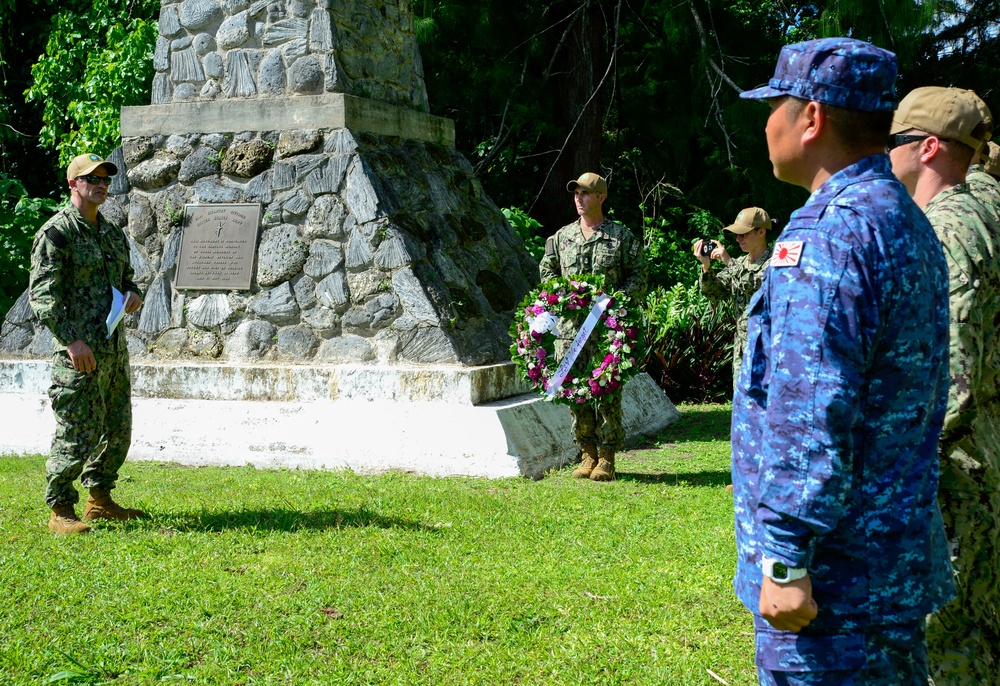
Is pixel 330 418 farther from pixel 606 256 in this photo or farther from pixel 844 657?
pixel 844 657

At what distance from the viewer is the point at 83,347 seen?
18.6 feet

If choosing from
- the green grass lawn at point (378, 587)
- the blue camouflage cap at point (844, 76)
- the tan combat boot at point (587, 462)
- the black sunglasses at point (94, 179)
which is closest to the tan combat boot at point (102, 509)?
the green grass lawn at point (378, 587)

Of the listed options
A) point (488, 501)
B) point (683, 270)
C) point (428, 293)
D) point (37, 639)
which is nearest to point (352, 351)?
point (428, 293)

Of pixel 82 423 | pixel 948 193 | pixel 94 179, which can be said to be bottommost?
pixel 82 423

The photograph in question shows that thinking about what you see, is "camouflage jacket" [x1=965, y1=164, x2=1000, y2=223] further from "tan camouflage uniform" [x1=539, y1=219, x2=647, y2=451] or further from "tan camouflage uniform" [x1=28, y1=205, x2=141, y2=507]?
"tan camouflage uniform" [x1=28, y1=205, x2=141, y2=507]

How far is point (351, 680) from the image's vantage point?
3.88 metres

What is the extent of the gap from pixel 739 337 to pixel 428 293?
7.96 feet

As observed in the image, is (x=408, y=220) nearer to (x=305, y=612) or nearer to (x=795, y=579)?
(x=305, y=612)

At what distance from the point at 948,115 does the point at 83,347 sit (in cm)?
458

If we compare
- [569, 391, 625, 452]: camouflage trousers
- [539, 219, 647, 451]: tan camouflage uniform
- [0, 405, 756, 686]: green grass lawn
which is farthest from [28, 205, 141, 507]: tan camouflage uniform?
[569, 391, 625, 452]: camouflage trousers

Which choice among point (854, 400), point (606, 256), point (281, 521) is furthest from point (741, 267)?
point (854, 400)

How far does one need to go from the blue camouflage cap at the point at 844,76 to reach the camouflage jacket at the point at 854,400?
0.44 ft

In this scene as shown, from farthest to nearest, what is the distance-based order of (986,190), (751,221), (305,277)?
(305,277) → (751,221) → (986,190)

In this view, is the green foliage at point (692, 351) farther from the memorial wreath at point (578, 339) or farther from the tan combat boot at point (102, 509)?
the tan combat boot at point (102, 509)
